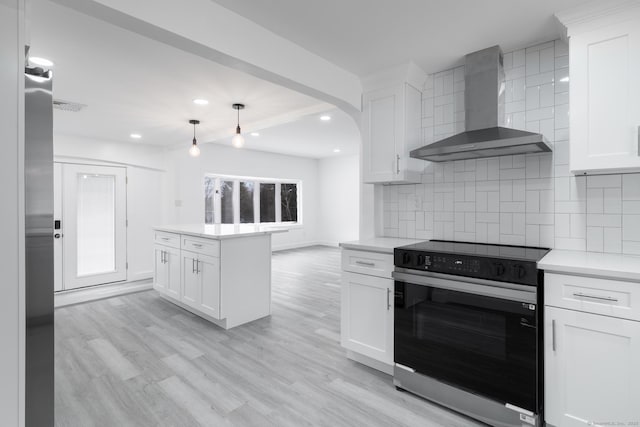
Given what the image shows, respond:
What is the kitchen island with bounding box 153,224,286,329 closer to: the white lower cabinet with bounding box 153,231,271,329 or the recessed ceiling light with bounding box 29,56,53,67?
the white lower cabinet with bounding box 153,231,271,329

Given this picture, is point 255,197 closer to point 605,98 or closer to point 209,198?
point 209,198

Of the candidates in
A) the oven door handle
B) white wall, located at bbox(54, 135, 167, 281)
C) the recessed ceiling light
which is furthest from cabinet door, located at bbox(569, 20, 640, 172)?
white wall, located at bbox(54, 135, 167, 281)

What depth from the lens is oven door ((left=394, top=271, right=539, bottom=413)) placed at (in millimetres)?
1753

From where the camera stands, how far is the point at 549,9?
1900 mm

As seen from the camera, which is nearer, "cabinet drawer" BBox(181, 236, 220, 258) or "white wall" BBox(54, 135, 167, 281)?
"cabinet drawer" BBox(181, 236, 220, 258)

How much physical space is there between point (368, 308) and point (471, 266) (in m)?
0.86

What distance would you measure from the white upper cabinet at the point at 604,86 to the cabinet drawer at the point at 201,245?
2.94 meters

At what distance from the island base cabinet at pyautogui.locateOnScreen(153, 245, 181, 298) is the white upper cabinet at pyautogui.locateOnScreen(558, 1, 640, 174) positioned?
12.7ft
